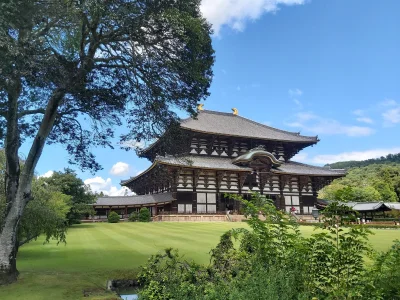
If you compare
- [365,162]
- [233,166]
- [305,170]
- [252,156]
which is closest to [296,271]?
[233,166]

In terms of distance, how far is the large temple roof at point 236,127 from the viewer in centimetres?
4041

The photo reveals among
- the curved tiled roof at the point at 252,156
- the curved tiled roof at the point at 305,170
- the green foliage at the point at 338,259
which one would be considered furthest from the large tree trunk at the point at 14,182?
the curved tiled roof at the point at 305,170

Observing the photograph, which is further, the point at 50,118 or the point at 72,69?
the point at 50,118

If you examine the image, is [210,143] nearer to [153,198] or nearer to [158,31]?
[153,198]

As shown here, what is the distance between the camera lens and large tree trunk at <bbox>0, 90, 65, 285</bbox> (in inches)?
348

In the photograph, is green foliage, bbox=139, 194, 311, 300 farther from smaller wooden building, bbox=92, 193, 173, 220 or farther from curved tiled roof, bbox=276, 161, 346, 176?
curved tiled roof, bbox=276, 161, 346, 176

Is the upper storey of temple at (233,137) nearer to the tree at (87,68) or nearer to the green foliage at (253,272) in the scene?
the tree at (87,68)

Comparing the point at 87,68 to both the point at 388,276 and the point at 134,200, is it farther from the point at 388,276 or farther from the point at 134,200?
the point at 134,200

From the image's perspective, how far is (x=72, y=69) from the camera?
28.6 feet

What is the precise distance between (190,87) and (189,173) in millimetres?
26436

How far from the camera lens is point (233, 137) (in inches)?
1617

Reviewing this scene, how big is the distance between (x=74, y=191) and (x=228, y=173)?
17271mm

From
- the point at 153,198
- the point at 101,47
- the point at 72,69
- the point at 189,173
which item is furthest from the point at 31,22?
the point at 153,198

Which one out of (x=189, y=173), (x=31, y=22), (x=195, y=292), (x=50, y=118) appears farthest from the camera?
(x=189, y=173)
